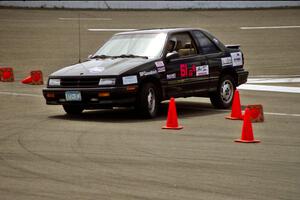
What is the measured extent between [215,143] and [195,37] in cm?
443

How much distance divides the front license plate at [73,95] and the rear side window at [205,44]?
2.80m

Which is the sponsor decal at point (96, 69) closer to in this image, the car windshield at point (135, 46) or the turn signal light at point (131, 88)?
the turn signal light at point (131, 88)

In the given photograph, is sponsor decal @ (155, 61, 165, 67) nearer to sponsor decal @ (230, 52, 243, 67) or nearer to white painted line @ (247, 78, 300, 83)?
sponsor decal @ (230, 52, 243, 67)

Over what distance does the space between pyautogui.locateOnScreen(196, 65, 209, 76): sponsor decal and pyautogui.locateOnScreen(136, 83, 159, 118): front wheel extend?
1171mm

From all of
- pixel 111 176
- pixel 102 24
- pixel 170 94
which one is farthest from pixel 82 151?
pixel 102 24

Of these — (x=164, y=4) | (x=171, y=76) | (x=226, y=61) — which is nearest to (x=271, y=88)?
(x=226, y=61)

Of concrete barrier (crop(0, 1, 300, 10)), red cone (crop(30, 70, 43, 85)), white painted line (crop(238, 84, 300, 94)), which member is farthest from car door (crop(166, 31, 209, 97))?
concrete barrier (crop(0, 1, 300, 10))

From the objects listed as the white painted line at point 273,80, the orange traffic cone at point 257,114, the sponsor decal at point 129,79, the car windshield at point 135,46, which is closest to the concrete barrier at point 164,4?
the white painted line at point 273,80

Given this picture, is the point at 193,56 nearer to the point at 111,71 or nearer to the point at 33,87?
the point at 111,71

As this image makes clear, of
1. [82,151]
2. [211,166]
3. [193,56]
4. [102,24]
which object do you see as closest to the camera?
[211,166]

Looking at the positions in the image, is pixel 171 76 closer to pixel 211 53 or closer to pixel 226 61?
pixel 211 53

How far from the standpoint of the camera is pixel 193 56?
14.7 m

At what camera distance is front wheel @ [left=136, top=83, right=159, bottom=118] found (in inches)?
528

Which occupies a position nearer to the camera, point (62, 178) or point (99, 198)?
point (99, 198)
